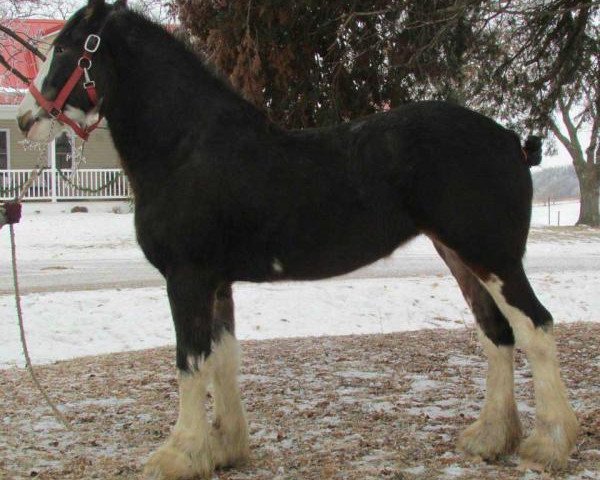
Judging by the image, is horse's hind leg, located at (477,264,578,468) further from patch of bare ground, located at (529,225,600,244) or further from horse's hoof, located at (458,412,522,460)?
patch of bare ground, located at (529,225,600,244)

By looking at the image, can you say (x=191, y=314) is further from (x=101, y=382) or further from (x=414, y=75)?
(x=414, y=75)

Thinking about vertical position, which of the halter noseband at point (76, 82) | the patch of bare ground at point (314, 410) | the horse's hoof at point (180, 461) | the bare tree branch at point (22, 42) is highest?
the bare tree branch at point (22, 42)

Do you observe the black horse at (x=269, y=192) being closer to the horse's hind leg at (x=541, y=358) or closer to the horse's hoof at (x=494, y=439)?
the horse's hind leg at (x=541, y=358)

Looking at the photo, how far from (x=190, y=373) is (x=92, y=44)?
1.78m

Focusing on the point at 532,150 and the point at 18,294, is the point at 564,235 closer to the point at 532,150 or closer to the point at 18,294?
the point at 532,150

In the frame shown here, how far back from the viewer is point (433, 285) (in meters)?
12.0

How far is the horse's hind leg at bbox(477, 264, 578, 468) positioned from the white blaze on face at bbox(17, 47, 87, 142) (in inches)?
89.8

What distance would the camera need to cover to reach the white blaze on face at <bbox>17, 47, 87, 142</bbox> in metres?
4.06

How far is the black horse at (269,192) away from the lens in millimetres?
3863

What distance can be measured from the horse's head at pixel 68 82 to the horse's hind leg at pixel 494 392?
80.7 inches

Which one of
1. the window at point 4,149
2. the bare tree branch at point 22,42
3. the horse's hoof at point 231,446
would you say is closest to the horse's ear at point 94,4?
the bare tree branch at point 22,42

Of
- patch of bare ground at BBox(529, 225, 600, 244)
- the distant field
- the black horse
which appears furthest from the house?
the black horse

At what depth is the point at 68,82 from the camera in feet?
13.2

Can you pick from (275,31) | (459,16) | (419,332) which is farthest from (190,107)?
(419,332)
